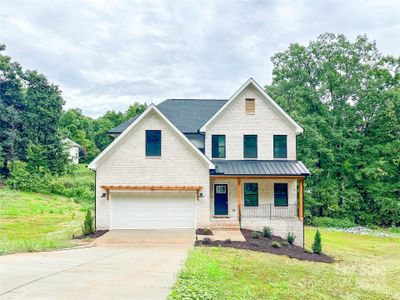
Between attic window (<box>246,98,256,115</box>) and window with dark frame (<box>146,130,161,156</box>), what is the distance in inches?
231

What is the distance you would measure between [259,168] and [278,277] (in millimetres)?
10036

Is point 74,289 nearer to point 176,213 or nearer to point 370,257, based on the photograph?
point 176,213

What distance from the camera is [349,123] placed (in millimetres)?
31438

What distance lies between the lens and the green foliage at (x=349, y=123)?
99.3 feet

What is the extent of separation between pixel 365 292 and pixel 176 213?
10771mm

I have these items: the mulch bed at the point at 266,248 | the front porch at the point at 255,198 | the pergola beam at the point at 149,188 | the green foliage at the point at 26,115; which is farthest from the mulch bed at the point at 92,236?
the green foliage at the point at 26,115

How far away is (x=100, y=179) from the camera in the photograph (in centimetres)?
1891

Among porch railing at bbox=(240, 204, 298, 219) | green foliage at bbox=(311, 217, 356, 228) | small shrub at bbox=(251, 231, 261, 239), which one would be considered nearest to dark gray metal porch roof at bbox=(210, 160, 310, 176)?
porch railing at bbox=(240, 204, 298, 219)

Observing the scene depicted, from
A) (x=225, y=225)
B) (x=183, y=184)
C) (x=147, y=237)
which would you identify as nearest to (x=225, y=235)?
(x=225, y=225)

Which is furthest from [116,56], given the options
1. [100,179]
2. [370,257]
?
[370,257]

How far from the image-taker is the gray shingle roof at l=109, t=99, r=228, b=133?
2245 cm

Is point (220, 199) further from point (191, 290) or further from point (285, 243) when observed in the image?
point (191, 290)

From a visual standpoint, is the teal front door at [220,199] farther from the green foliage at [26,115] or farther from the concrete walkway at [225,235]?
the green foliage at [26,115]

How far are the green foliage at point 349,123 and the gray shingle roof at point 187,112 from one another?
9124 millimetres
